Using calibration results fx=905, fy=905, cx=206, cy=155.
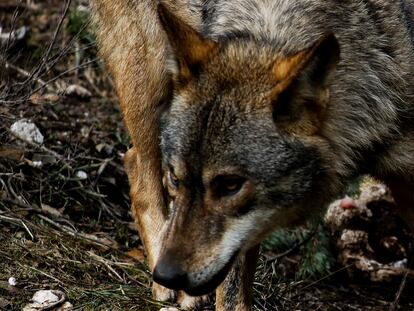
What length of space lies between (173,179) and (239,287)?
4.67 feet

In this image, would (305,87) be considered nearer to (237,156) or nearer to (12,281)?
(237,156)

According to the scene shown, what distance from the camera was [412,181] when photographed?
5.67 metres

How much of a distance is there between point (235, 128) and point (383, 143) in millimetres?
1101

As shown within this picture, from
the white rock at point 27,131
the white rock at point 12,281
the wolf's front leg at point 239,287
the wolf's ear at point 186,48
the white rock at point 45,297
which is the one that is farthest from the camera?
the white rock at point 27,131

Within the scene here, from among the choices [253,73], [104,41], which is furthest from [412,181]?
[104,41]

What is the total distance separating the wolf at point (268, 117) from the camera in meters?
4.63

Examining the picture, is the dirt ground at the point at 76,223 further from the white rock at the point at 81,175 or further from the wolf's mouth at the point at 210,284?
the wolf's mouth at the point at 210,284

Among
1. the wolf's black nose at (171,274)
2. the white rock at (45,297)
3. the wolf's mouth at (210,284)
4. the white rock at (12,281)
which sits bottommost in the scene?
the white rock at (12,281)

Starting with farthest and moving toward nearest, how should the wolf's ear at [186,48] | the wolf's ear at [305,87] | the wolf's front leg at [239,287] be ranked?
the wolf's front leg at [239,287] < the wolf's ear at [186,48] < the wolf's ear at [305,87]

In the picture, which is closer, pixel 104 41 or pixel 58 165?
pixel 104 41

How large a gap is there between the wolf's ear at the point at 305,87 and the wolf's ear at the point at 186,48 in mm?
454

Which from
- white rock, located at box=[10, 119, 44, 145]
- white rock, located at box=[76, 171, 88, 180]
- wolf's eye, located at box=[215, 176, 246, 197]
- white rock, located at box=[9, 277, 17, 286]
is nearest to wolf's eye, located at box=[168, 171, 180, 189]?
wolf's eye, located at box=[215, 176, 246, 197]

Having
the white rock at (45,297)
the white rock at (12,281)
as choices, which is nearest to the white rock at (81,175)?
the white rock at (12,281)

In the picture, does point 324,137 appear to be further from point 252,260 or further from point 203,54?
point 252,260
